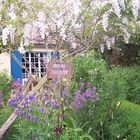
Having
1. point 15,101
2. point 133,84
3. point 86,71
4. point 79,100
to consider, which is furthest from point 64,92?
point 133,84

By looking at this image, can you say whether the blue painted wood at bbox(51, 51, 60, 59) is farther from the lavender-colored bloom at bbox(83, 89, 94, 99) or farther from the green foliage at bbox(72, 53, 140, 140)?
the lavender-colored bloom at bbox(83, 89, 94, 99)

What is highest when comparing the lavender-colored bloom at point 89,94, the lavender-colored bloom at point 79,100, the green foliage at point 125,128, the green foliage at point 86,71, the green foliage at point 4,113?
the green foliage at point 86,71

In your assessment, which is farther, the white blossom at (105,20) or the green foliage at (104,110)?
the green foliage at (104,110)

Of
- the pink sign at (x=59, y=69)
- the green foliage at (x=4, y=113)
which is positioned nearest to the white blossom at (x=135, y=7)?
the pink sign at (x=59, y=69)

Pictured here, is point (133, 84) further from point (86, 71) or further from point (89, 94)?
point (89, 94)

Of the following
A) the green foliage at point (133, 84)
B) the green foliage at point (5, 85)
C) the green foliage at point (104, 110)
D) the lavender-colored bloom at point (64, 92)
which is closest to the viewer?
the green foliage at point (104, 110)

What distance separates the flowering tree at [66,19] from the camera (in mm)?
6723

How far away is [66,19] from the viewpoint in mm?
6965

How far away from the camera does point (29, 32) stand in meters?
6.87

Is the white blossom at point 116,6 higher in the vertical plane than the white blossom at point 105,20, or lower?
higher

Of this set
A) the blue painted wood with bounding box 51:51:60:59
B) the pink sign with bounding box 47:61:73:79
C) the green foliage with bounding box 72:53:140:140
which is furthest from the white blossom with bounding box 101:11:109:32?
the green foliage with bounding box 72:53:140:140

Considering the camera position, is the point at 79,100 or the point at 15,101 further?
the point at 79,100

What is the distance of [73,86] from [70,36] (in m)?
1.15

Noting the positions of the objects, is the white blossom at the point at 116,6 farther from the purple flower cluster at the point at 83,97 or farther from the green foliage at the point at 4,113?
the green foliage at the point at 4,113
